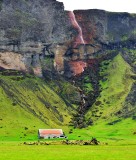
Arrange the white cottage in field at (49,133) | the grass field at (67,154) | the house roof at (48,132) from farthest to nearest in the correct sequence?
1. the house roof at (48,132)
2. the white cottage in field at (49,133)
3. the grass field at (67,154)

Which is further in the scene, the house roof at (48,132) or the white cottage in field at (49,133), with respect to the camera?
the house roof at (48,132)

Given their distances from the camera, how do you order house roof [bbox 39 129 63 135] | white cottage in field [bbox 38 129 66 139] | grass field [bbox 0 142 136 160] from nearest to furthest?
grass field [bbox 0 142 136 160] < white cottage in field [bbox 38 129 66 139] < house roof [bbox 39 129 63 135]

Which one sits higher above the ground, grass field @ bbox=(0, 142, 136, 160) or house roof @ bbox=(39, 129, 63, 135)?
grass field @ bbox=(0, 142, 136, 160)

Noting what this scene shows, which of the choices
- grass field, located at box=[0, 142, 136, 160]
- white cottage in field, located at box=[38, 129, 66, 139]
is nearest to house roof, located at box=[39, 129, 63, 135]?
white cottage in field, located at box=[38, 129, 66, 139]

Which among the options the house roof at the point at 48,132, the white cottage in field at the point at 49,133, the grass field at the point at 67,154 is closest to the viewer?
the grass field at the point at 67,154

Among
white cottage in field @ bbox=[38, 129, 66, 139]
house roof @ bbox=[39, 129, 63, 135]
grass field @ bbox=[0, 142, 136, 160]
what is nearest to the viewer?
grass field @ bbox=[0, 142, 136, 160]

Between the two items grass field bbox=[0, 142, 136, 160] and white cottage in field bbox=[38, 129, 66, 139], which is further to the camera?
white cottage in field bbox=[38, 129, 66, 139]

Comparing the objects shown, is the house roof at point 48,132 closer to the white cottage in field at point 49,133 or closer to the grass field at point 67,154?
the white cottage in field at point 49,133

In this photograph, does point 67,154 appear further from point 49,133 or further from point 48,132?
point 49,133

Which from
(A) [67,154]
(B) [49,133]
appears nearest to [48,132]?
(B) [49,133]

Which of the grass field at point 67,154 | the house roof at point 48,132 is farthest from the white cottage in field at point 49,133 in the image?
the grass field at point 67,154

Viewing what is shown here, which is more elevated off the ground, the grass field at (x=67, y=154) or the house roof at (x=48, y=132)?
the grass field at (x=67, y=154)

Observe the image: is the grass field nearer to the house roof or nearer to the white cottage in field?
the white cottage in field

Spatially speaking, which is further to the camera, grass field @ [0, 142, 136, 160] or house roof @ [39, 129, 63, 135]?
house roof @ [39, 129, 63, 135]
